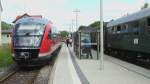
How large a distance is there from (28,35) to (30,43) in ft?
1.86

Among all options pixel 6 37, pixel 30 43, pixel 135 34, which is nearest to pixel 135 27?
pixel 135 34

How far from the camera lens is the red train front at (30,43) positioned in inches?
859

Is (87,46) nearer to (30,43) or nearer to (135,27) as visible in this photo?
(135,27)

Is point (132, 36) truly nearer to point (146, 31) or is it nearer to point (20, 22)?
point (146, 31)

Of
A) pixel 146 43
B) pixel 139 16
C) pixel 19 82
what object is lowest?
pixel 19 82

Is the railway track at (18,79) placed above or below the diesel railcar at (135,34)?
below

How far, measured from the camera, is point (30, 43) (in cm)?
2206

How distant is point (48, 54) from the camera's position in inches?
910

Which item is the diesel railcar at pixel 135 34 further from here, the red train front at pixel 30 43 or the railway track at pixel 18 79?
the railway track at pixel 18 79

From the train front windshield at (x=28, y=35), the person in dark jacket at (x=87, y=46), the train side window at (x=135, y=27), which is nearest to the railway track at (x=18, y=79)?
the train front windshield at (x=28, y=35)

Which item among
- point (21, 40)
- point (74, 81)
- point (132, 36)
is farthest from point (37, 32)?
point (74, 81)

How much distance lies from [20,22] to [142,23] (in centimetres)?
Answer: 756

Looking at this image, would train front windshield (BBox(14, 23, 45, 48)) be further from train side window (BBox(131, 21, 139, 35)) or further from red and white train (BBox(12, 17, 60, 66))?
train side window (BBox(131, 21, 139, 35))

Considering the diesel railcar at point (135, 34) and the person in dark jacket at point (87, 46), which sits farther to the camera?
the person in dark jacket at point (87, 46)
